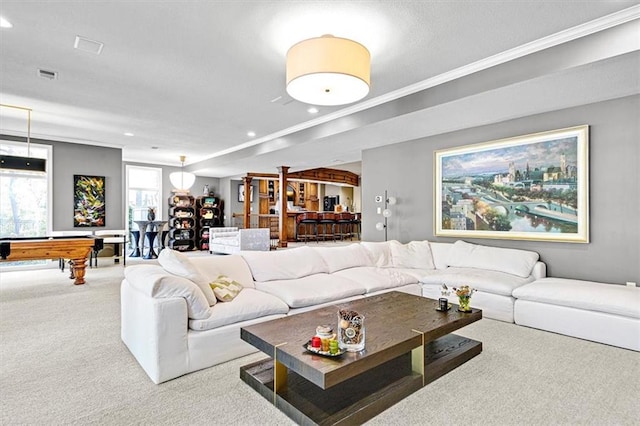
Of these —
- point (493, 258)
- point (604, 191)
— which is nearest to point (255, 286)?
point (493, 258)

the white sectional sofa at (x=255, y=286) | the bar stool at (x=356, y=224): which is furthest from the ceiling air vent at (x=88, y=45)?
the bar stool at (x=356, y=224)

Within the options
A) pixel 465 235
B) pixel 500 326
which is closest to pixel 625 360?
pixel 500 326

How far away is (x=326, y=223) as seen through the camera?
1308 centimetres

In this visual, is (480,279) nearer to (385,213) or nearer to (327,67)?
(385,213)

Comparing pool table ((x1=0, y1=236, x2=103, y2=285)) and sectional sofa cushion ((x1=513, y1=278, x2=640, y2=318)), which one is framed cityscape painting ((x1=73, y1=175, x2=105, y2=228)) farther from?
sectional sofa cushion ((x1=513, y1=278, x2=640, y2=318))

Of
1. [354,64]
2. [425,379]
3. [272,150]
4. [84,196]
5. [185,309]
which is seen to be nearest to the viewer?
[425,379]

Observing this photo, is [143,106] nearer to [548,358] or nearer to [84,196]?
[84,196]

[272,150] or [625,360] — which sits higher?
[272,150]

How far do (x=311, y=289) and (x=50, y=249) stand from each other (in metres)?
4.34

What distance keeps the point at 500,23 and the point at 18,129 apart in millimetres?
8377

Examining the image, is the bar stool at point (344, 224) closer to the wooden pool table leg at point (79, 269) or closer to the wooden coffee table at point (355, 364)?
the wooden pool table leg at point (79, 269)

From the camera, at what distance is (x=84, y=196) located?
7754 millimetres

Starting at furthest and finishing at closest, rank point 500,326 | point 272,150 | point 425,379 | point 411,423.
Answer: point 272,150 < point 500,326 < point 425,379 < point 411,423

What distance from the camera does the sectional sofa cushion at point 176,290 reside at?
8.13 feet
